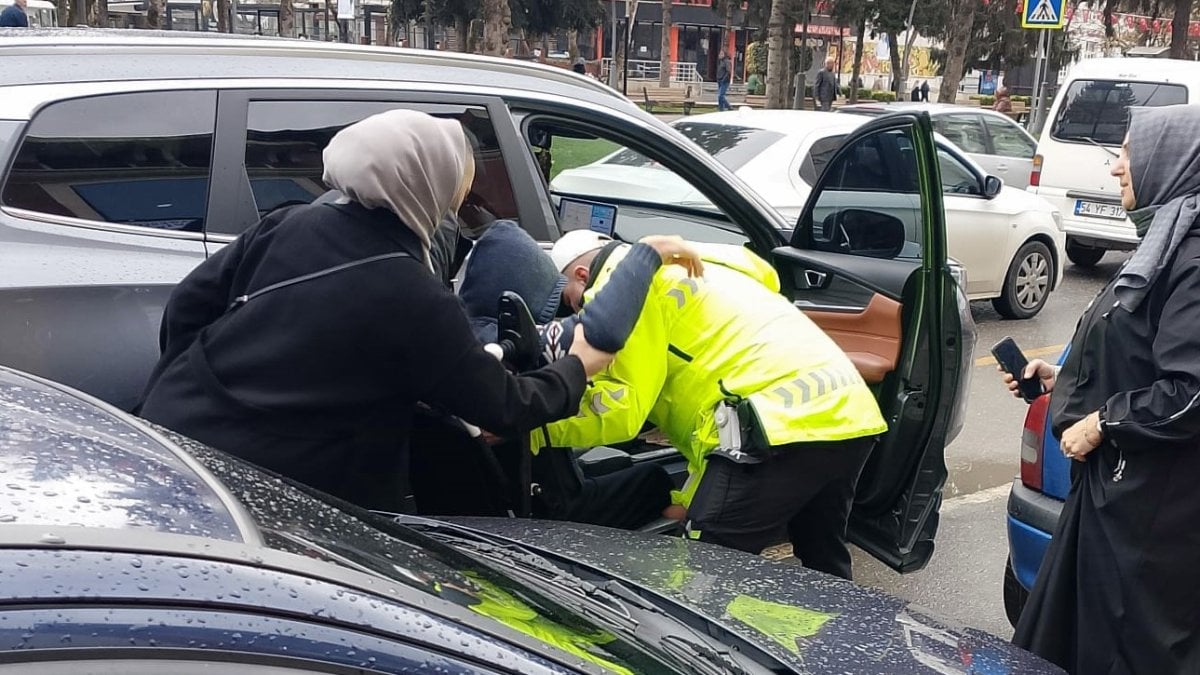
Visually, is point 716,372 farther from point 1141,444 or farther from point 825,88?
point 825,88

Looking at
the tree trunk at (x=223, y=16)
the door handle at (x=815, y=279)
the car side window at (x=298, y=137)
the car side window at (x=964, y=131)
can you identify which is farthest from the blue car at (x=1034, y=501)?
the tree trunk at (x=223, y=16)

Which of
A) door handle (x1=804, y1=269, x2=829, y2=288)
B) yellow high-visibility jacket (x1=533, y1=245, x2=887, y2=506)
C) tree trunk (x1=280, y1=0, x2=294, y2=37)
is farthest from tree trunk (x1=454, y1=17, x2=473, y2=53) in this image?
yellow high-visibility jacket (x1=533, y1=245, x2=887, y2=506)

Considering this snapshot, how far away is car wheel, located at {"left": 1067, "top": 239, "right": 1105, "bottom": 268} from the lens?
37.2ft

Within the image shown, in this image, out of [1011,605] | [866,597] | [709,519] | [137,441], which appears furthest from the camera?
[1011,605]

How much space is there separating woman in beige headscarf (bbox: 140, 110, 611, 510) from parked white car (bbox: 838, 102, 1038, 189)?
9370 mm

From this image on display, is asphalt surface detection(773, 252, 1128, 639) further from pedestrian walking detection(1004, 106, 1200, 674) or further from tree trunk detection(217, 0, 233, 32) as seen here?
tree trunk detection(217, 0, 233, 32)

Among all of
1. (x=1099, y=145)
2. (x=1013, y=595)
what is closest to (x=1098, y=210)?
(x=1099, y=145)

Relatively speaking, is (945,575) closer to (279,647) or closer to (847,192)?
(847,192)

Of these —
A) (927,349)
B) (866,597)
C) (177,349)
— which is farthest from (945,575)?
(177,349)

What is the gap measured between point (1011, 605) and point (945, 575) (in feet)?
2.89

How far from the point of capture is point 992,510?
206 inches

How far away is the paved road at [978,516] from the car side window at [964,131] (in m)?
3.08

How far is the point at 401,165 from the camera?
2.31 m

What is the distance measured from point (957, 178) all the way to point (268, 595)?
27.0ft
